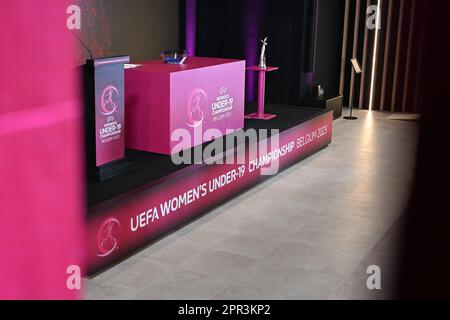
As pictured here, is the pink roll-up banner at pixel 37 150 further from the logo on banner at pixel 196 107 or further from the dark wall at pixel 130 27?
the dark wall at pixel 130 27

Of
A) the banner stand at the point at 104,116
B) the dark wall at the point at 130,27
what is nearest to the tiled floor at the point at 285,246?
the banner stand at the point at 104,116

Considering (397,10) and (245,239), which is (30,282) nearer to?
(245,239)

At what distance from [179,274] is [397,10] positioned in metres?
7.51

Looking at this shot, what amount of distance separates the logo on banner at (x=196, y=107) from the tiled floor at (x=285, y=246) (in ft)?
2.72

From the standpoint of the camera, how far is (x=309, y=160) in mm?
6914

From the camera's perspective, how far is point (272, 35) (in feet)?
28.1

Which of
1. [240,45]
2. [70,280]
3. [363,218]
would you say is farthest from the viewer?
[240,45]

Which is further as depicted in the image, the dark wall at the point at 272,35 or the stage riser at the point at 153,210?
the dark wall at the point at 272,35

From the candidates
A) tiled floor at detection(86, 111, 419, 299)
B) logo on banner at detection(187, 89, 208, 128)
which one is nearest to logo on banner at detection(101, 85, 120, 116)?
logo on banner at detection(187, 89, 208, 128)

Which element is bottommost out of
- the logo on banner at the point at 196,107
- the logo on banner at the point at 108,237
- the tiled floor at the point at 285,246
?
the tiled floor at the point at 285,246

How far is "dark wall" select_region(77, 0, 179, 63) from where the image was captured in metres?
7.03

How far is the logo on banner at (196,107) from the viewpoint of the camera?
207 inches

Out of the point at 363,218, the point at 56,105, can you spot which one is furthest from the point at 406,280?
the point at 363,218

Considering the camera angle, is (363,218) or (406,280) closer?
(406,280)
